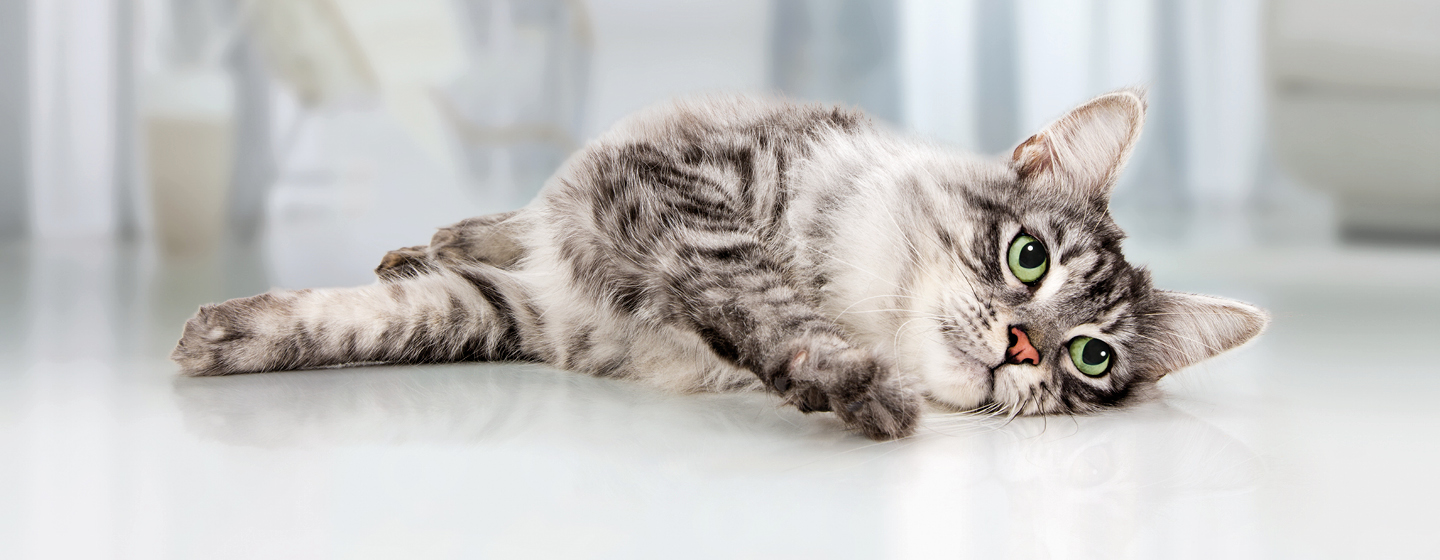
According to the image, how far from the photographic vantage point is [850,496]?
815mm

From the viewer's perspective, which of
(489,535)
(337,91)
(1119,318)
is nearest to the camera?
(489,535)

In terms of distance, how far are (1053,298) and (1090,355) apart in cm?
11

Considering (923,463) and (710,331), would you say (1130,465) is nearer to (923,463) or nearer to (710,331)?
(923,463)

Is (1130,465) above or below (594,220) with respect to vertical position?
below

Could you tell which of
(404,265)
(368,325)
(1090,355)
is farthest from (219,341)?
(1090,355)

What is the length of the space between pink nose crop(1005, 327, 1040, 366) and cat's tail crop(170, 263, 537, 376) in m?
0.71

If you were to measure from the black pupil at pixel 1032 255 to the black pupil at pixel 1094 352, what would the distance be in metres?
0.12

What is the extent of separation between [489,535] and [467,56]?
138 inches

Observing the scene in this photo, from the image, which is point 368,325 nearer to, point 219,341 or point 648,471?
point 219,341

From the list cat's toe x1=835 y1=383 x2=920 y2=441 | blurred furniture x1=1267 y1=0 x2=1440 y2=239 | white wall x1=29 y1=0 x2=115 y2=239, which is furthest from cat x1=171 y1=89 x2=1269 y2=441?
white wall x1=29 y1=0 x2=115 y2=239

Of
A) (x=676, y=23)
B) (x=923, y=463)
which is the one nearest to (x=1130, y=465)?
(x=923, y=463)

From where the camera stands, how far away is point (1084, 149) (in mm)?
1264

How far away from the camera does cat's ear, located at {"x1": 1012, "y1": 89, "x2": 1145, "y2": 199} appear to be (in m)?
1.23

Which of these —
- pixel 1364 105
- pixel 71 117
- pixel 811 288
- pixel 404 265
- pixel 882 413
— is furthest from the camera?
pixel 71 117
